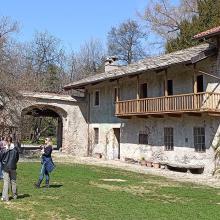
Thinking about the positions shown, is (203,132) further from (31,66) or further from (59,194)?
(31,66)

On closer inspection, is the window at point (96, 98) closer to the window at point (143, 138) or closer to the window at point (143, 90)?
the window at point (143, 90)

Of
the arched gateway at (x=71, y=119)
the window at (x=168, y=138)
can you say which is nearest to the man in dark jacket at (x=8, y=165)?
the window at (x=168, y=138)

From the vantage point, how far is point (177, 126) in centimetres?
2297

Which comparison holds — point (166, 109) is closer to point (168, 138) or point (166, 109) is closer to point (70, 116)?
point (168, 138)

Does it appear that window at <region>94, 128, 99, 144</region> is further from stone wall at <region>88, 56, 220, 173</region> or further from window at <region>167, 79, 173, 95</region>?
window at <region>167, 79, 173, 95</region>

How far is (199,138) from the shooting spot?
21406 millimetres

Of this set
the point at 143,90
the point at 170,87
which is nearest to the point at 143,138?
the point at 143,90

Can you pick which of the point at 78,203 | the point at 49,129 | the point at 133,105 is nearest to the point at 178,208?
the point at 78,203

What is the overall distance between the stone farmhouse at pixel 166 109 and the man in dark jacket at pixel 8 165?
11.4 meters

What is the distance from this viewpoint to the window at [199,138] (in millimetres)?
21156

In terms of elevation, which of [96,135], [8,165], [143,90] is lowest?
[8,165]

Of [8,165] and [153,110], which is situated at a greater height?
[153,110]

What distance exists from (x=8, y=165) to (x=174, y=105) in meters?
12.7

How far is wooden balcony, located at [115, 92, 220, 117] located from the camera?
19.8 m
